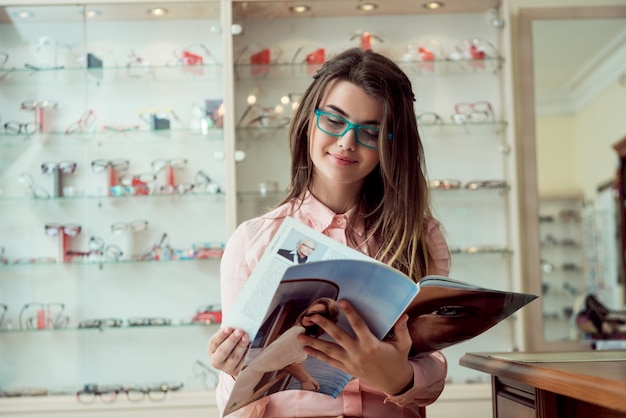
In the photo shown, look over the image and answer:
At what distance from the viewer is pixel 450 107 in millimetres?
3691

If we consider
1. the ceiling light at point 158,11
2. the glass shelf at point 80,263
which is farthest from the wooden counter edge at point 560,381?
the ceiling light at point 158,11

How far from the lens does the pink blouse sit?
140 cm

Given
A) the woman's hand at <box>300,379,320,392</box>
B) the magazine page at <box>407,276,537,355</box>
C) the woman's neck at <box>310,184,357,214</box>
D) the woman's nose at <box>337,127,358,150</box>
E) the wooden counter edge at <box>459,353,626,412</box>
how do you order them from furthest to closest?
the woman's neck at <box>310,184,357,214</box> < the woman's nose at <box>337,127,358,150</box> < the woman's hand at <box>300,379,320,392</box> < the magazine page at <box>407,276,537,355</box> < the wooden counter edge at <box>459,353,626,412</box>

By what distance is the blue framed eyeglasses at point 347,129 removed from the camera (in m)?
1.50

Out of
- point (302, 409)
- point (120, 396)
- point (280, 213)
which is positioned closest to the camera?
point (302, 409)

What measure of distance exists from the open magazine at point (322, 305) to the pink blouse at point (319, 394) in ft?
0.17

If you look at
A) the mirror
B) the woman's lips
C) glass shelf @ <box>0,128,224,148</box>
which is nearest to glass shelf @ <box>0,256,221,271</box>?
glass shelf @ <box>0,128,224,148</box>

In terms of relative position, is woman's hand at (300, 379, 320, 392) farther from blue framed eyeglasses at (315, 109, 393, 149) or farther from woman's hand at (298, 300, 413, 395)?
blue framed eyeglasses at (315, 109, 393, 149)

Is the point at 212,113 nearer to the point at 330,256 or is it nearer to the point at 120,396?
the point at 120,396

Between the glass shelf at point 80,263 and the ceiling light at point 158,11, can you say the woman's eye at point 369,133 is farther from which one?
the ceiling light at point 158,11

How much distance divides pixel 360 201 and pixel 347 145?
0.16 m

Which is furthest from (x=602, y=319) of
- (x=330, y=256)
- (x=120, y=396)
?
(x=330, y=256)

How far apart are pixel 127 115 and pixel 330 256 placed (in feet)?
8.49

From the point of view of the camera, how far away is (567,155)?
3.68 metres
